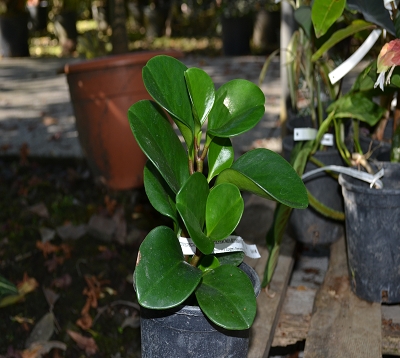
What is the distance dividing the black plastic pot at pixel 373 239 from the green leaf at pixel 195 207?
65cm

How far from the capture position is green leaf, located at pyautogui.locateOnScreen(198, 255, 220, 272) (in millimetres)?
1423

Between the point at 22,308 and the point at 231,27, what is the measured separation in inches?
246

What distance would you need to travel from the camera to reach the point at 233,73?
6316 mm

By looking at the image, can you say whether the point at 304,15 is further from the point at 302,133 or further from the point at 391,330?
the point at 391,330

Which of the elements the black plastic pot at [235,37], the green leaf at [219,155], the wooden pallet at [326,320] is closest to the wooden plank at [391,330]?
the wooden pallet at [326,320]

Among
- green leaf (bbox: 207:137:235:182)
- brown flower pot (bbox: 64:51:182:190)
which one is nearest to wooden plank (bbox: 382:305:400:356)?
green leaf (bbox: 207:137:235:182)

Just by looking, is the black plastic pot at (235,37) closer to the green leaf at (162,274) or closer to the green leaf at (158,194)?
the green leaf at (158,194)

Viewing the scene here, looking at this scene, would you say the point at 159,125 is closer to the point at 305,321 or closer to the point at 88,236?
the point at 305,321

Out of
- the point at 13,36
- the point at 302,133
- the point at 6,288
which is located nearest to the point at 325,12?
the point at 302,133

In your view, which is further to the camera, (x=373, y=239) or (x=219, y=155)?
(x=373, y=239)

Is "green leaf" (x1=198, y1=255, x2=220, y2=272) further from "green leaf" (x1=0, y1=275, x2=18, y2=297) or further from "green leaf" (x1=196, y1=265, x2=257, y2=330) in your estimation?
"green leaf" (x1=0, y1=275, x2=18, y2=297)

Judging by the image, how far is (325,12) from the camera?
175 cm

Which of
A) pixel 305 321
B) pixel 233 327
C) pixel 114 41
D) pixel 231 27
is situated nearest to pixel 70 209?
pixel 114 41

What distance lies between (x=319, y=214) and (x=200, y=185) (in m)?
1.09
